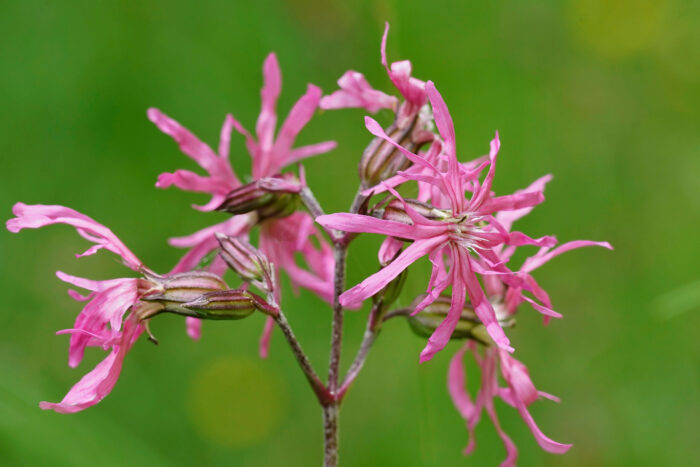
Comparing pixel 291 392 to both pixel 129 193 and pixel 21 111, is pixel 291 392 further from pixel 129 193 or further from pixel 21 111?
pixel 21 111

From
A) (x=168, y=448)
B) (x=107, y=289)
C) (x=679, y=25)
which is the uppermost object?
(x=679, y=25)

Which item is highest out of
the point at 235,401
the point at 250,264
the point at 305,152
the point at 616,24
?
the point at 616,24

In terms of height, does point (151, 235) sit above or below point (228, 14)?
below

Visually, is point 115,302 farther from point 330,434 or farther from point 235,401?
point 235,401

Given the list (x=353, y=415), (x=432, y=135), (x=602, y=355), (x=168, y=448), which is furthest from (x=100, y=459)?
(x=602, y=355)

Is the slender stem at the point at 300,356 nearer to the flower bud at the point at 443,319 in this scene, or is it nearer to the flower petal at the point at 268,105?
the flower bud at the point at 443,319

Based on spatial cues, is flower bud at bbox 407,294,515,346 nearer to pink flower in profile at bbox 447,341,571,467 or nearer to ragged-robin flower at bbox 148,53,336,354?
pink flower in profile at bbox 447,341,571,467

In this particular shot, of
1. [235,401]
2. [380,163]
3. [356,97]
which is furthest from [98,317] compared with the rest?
[235,401]
